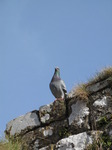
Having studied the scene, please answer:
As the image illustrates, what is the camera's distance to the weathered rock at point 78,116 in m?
5.43

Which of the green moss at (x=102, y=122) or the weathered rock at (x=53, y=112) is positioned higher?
the weathered rock at (x=53, y=112)

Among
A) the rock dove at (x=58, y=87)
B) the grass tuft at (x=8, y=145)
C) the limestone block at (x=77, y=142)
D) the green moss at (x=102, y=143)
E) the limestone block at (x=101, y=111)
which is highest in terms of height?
the rock dove at (x=58, y=87)

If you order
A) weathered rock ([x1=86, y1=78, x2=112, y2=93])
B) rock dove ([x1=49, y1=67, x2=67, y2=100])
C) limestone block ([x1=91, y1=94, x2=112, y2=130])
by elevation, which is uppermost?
rock dove ([x1=49, y1=67, x2=67, y2=100])

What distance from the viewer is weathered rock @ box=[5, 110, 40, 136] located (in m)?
6.11

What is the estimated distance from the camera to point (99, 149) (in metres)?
4.75

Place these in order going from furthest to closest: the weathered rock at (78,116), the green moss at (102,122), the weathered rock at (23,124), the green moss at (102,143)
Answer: the weathered rock at (23,124), the weathered rock at (78,116), the green moss at (102,122), the green moss at (102,143)

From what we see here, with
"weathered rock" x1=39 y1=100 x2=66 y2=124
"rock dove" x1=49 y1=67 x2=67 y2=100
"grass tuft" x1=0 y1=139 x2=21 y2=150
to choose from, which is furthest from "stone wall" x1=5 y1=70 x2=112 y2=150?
"rock dove" x1=49 y1=67 x2=67 y2=100

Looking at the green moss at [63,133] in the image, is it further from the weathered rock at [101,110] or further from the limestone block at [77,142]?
the weathered rock at [101,110]

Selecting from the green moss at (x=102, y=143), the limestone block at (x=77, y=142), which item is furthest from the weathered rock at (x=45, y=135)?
the green moss at (x=102, y=143)

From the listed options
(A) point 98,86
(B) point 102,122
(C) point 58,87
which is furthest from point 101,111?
(C) point 58,87

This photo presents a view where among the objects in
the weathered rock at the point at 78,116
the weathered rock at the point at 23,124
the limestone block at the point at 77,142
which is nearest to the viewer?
the limestone block at the point at 77,142

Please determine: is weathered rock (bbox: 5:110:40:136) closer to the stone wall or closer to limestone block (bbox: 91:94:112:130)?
the stone wall

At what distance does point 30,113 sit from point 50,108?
465 millimetres

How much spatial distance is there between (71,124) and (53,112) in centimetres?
54
